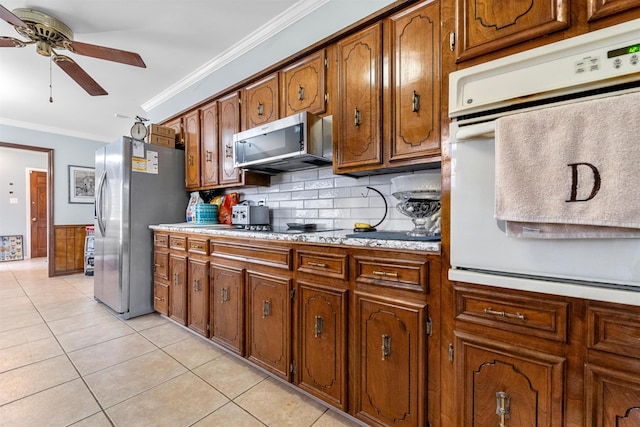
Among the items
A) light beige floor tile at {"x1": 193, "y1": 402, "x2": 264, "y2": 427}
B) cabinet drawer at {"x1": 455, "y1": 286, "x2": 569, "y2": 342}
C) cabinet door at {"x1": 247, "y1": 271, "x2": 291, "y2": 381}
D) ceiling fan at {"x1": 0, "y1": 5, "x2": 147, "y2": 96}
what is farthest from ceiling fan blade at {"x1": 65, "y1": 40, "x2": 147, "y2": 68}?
cabinet drawer at {"x1": 455, "y1": 286, "x2": 569, "y2": 342}

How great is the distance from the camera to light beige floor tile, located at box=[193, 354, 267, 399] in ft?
5.56

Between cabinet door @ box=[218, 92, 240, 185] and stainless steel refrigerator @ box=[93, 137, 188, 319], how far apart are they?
0.79 meters

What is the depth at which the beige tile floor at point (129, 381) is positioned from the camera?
4.75ft

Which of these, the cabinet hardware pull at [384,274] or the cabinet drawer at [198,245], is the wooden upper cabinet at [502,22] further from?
the cabinet drawer at [198,245]

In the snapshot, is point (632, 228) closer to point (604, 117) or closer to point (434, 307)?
point (604, 117)

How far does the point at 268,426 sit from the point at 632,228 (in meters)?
1.63

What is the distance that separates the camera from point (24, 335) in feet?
7.84

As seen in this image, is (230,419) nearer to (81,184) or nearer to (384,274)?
(384,274)

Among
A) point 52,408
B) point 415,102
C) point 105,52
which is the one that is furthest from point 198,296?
point 415,102

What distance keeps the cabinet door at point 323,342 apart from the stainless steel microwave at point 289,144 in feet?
2.93

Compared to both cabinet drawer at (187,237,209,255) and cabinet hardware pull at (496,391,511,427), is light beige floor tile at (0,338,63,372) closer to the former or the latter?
cabinet drawer at (187,237,209,255)

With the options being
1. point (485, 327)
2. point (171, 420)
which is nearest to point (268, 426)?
point (171, 420)

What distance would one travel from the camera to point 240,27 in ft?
7.84

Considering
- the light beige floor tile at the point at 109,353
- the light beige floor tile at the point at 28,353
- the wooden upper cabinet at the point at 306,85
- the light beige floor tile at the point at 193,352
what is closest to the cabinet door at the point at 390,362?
the light beige floor tile at the point at 193,352
